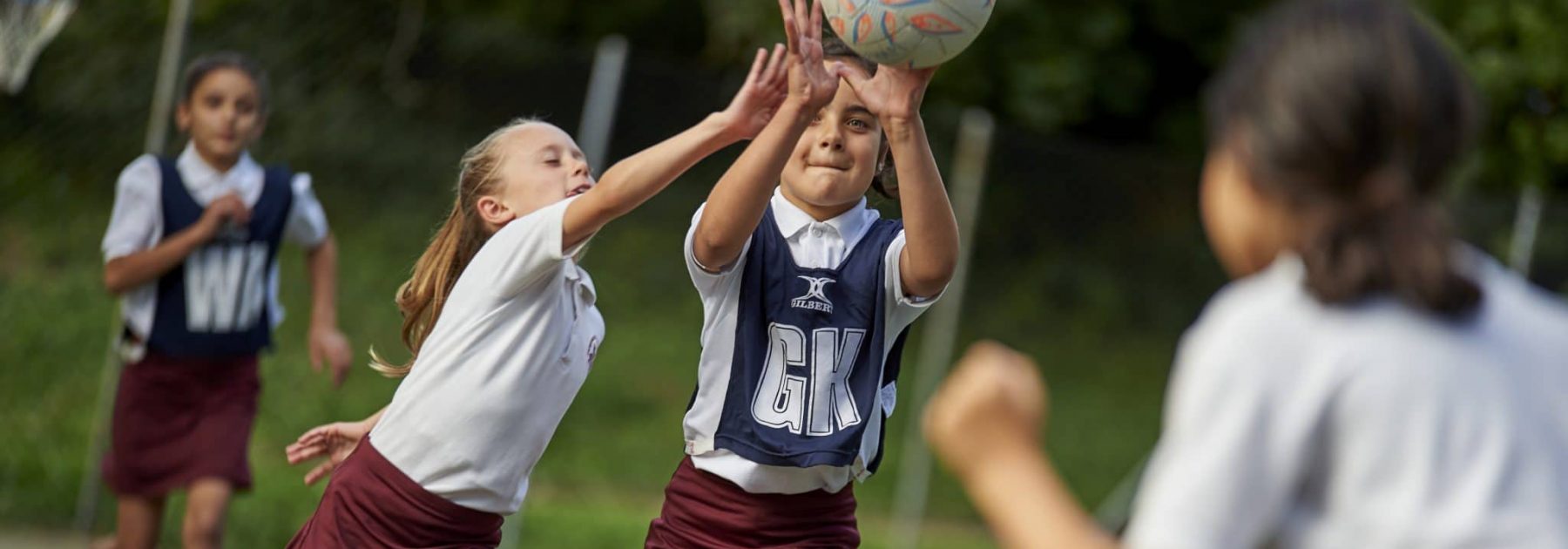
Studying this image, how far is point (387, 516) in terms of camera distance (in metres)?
3.41

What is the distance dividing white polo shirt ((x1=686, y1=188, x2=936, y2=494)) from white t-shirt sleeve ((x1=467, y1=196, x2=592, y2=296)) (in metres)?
0.31

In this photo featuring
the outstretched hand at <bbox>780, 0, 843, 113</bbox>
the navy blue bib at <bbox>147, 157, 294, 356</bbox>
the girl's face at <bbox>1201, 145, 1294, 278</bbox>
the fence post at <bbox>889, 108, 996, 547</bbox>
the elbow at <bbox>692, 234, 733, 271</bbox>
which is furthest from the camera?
the fence post at <bbox>889, 108, 996, 547</bbox>

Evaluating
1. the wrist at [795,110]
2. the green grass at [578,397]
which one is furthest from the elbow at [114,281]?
the wrist at [795,110]

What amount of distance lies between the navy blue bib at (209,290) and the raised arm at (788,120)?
2.70m

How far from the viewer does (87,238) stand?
22.8ft

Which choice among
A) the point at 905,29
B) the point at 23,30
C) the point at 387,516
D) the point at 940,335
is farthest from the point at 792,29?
the point at 940,335

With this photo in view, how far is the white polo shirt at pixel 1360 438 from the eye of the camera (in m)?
1.75

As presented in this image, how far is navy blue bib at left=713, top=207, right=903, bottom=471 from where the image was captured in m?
3.46

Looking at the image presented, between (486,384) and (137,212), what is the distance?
7.87 feet

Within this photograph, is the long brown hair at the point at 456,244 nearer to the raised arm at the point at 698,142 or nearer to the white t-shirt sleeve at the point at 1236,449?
the raised arm at the point at 698,142

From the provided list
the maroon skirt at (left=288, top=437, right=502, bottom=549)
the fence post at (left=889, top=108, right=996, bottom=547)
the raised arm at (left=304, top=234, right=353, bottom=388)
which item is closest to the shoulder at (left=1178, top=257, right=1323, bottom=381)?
the maroon skirt at (left=288, top=437, right=502, bottom=549)

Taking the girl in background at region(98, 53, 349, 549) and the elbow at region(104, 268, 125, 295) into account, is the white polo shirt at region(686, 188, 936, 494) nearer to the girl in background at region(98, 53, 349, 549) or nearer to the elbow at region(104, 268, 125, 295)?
the girl in background at region(98, 53, 349, 549)

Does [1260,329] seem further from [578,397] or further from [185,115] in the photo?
[578,397]

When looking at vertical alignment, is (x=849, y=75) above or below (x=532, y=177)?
above
